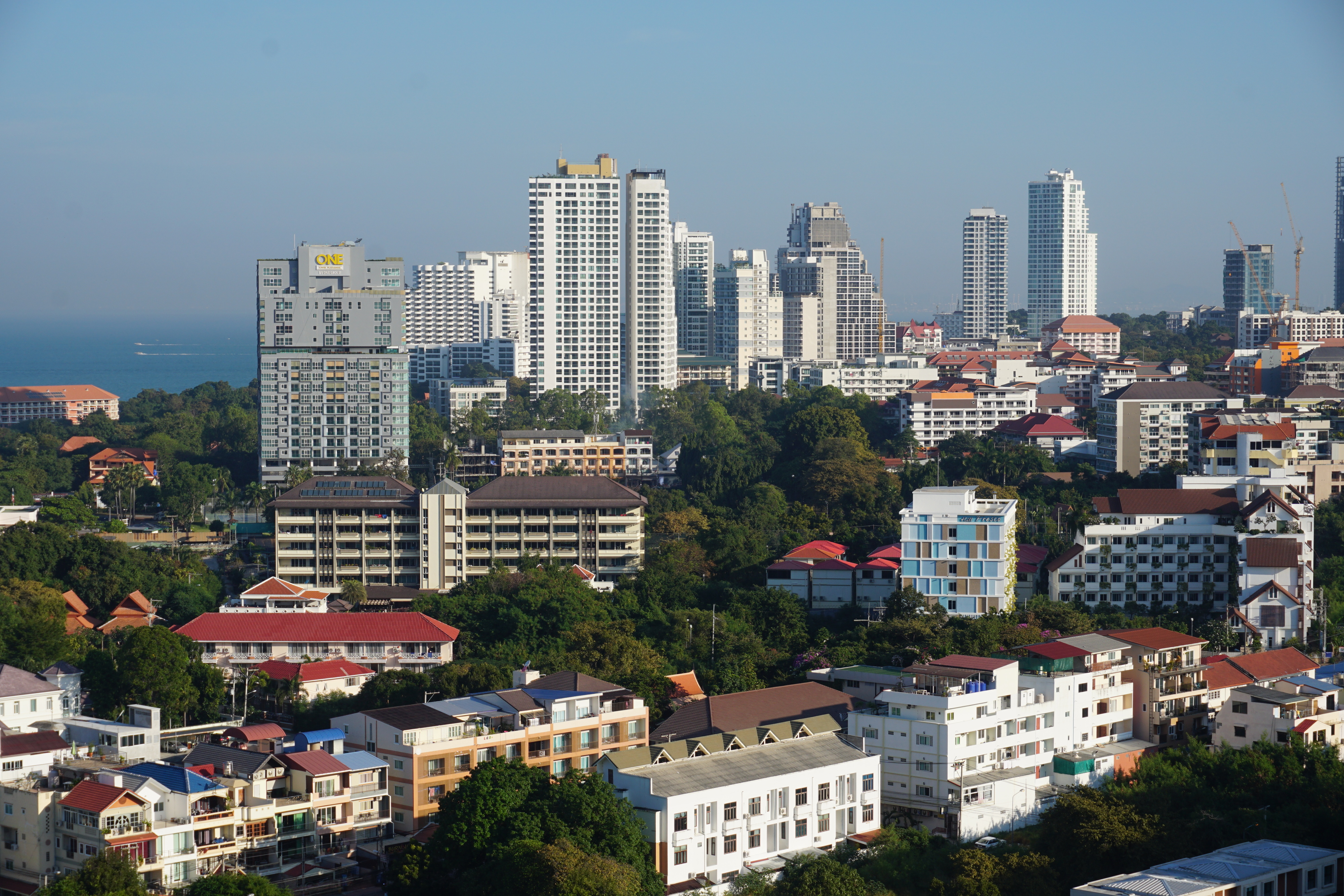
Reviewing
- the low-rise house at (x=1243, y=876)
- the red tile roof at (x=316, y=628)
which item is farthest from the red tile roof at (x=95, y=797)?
the low-rise house at (x=1243, y=876)

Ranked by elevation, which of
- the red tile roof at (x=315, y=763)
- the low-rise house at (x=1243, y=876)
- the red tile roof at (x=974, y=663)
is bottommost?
the low-rise house at (x=1243, y=876)

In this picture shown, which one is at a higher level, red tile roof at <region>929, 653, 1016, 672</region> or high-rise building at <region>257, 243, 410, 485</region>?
high-rise building at <region>257, 243, 410, 485</region>

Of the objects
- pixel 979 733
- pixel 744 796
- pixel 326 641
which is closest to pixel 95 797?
pixel 744 796

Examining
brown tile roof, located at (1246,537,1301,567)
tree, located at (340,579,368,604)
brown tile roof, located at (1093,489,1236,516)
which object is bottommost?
tree, located at (340,579,368,604)

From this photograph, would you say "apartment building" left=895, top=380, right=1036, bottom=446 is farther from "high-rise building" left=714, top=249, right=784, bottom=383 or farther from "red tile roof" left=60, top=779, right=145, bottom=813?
"red tile roof" left=60, top=779, right=145, bottom=813

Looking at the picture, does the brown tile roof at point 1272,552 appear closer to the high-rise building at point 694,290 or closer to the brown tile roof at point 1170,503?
the brown tile roof at point 1170,503

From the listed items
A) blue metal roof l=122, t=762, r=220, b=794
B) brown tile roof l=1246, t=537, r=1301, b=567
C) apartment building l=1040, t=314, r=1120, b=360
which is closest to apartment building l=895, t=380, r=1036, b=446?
apartment building l=1040, t=314, r=1120, b=360

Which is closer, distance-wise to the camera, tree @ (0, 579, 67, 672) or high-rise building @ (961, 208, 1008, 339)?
tree @ (0, 579, 67, 672)
